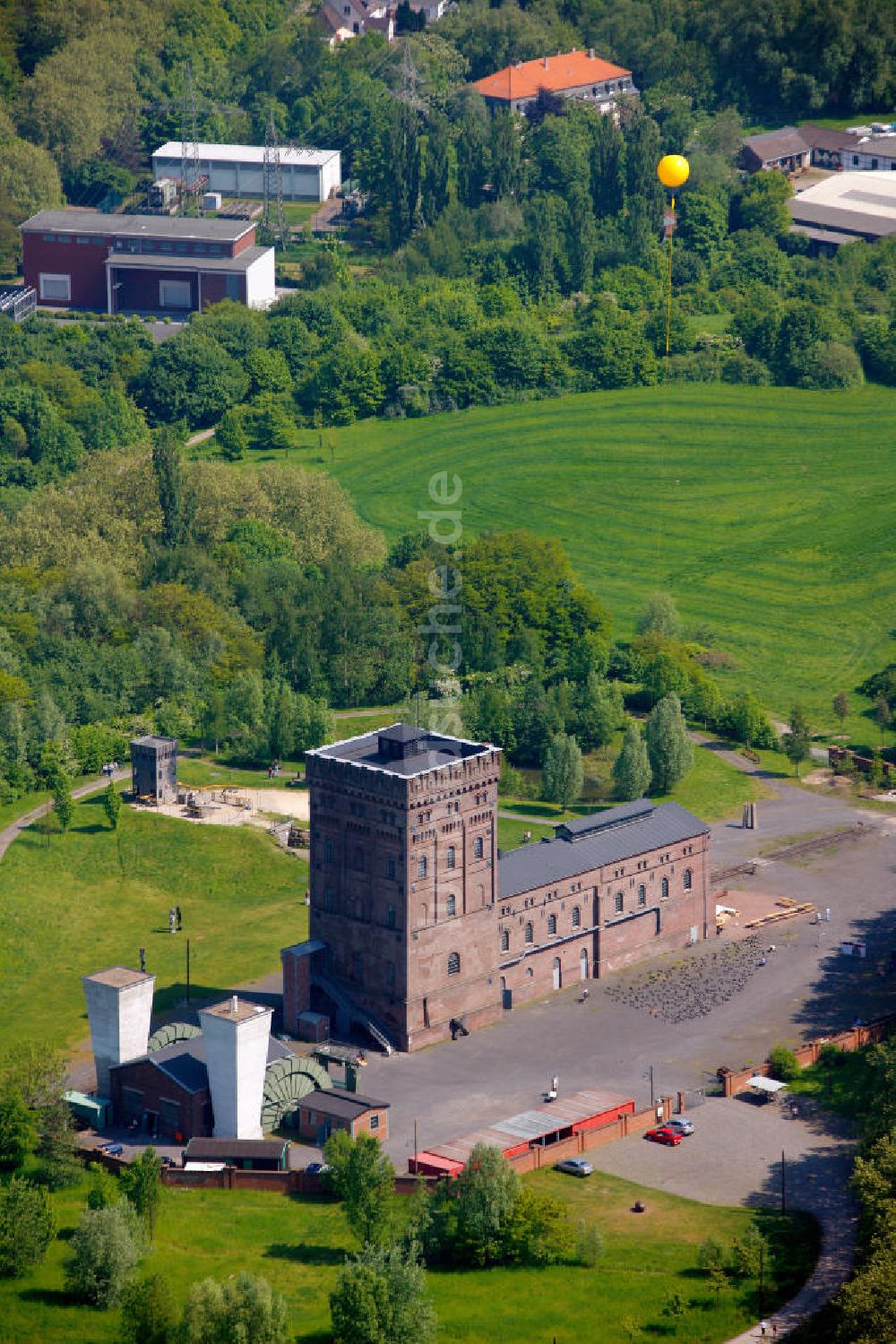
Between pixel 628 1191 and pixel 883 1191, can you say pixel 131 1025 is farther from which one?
pixel 883 1191

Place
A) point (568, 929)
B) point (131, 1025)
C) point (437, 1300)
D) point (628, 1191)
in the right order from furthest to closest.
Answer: point (568, 929) < point (131, 1025) < point (628, 1191) < point (437, 1300)

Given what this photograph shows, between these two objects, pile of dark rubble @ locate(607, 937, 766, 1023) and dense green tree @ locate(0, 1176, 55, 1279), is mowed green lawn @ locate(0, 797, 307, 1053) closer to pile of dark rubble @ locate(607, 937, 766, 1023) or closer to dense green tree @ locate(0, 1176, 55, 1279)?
pile of dark rubble @ locate(607, 937, 766, 1023)

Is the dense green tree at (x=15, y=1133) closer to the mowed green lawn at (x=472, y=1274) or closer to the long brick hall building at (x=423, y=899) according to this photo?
the mowed green lawn at (x=472, y=1274)

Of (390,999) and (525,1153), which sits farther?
(390,999)

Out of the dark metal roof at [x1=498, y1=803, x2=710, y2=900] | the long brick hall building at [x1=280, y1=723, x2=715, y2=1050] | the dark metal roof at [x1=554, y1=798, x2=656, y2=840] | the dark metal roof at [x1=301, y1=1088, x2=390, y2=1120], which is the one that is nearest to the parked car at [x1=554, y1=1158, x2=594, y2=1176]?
the dark metal roof at [x1=301, y1=1088, x2=390, y2=1120]

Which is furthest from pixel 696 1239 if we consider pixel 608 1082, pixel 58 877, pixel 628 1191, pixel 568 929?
pixel 58 877

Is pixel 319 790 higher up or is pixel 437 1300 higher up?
pixel 319 790
